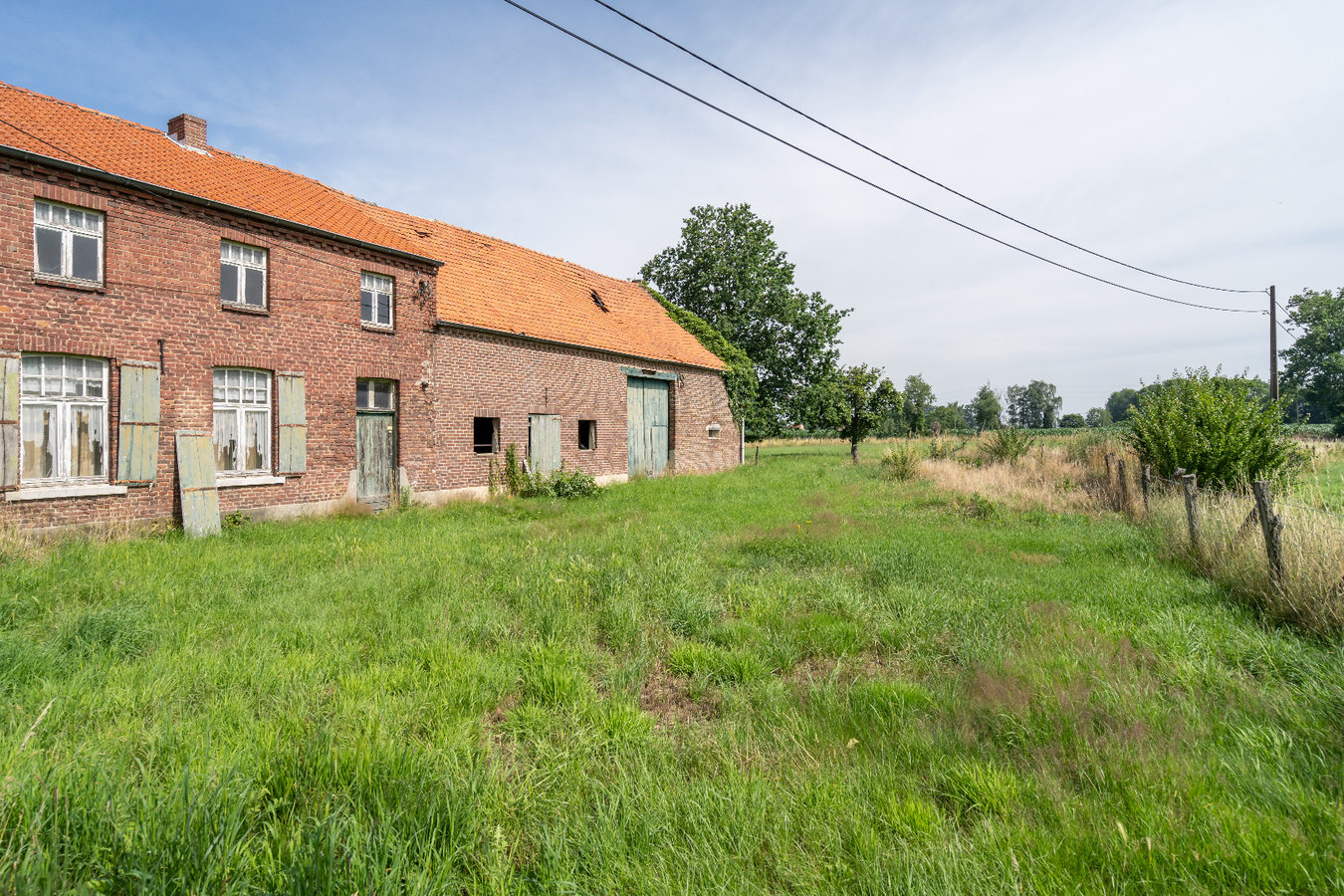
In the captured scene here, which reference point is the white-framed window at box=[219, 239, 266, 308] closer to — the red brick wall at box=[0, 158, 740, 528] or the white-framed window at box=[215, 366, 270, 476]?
the red brick wall at box=[0, 158, 740, 528]

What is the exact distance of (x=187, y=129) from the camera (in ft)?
39.4

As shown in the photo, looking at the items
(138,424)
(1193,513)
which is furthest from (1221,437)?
(138,424)

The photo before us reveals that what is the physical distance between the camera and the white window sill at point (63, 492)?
26.7 feet

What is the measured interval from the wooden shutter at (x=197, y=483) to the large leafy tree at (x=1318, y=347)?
69.2 m

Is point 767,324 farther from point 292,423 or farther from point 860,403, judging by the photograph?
point 292,423

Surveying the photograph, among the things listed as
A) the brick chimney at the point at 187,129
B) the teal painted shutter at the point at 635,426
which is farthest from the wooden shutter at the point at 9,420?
the teal painted shutter at the point at 635,426

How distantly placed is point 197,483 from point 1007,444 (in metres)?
20.6

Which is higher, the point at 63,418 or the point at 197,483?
the point at 63,418

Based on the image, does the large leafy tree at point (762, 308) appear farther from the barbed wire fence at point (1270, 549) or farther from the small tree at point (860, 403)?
the barbed wire fence at point (1270, 549)

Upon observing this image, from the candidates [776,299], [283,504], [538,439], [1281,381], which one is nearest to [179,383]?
[283,504]

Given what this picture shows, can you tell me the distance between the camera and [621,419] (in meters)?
19.0

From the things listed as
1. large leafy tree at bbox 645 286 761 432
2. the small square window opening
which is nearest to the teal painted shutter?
the small square window opening

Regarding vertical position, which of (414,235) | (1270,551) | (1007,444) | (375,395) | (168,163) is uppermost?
(414,235)

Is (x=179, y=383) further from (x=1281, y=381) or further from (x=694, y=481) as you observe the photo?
(x=1281, y=381)
